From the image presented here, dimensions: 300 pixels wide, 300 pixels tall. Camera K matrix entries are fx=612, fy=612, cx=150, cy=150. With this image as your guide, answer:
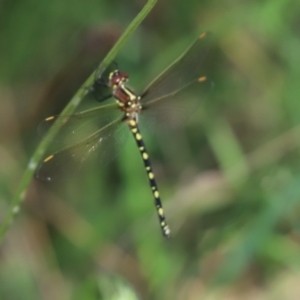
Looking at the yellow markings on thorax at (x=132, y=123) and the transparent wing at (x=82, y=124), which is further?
the yellow markings on thorax at (x=132, y=123)

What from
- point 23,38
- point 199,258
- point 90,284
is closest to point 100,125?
point 90,284

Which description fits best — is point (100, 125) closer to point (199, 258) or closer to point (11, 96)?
point (199, 258)

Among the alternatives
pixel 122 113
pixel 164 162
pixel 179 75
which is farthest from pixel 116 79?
pixel 164 162

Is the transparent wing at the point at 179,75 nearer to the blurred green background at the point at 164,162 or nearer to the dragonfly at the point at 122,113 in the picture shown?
the dragonfly at the point at 122,113

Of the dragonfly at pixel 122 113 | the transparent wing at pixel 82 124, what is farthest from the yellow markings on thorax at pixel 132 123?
the transparent wing at pixel 82 124

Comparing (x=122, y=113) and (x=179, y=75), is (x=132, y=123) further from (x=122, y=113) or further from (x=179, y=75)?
(x=179, y=75)

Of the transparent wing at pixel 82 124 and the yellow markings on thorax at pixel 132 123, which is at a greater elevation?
the yellow markings on thorax at pixel 132 123

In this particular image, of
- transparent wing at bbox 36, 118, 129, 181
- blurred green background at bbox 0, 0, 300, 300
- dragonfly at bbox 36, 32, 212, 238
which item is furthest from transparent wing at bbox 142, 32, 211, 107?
blurred green background at bbox 0, 0, 300, 300

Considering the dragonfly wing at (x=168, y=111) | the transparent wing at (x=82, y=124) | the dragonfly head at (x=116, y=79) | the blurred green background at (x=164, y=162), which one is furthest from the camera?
the blurred green background at (x=164, y=162)
